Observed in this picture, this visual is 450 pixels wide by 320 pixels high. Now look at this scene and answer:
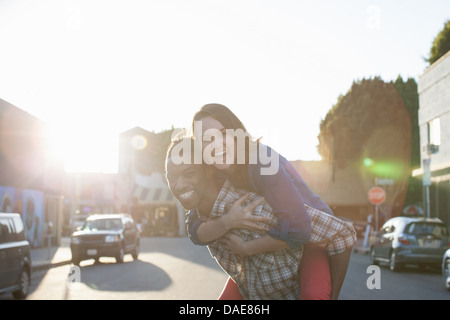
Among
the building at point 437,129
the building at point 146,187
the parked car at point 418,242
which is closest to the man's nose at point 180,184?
the parked car at point 418,242

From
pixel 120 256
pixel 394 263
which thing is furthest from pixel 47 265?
pixel 394 263

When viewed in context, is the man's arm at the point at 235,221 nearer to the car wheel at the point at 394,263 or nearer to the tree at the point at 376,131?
the car wheel at the point at 394,263

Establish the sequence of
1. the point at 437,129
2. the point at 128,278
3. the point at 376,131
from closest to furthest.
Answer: the point at 128,278 → the point at 437,129 → the point at 376,131

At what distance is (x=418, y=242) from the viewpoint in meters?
17.6

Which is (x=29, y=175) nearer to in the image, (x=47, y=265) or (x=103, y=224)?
(x=103, y=224)

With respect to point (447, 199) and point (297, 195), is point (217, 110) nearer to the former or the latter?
point (297, 195)

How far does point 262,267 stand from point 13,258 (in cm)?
1014

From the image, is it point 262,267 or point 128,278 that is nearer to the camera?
point 262,267

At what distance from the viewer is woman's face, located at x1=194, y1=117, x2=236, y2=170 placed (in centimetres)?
222

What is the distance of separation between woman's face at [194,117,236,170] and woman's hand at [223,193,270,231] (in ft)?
0.51

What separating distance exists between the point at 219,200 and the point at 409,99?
46.4 meters

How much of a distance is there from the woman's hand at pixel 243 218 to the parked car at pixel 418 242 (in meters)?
16.4

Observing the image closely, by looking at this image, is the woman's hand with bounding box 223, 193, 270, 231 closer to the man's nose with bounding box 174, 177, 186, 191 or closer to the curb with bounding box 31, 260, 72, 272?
the man's nose with bounding box 174, 177, 186, 191

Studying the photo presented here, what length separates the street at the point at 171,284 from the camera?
11523mm
